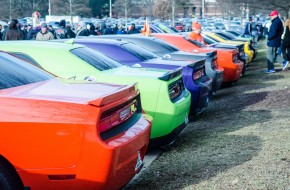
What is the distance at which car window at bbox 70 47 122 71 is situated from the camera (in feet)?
22.9

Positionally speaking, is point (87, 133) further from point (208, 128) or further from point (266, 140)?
point (208, 128)

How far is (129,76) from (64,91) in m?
2.19

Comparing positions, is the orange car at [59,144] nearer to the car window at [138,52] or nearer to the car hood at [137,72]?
the car hood at [137,72]

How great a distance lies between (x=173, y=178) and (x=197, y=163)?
0.56 m

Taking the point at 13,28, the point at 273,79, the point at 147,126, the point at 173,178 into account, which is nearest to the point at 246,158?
the point at 173,178

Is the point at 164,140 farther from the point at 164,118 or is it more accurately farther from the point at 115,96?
the point at 115,96

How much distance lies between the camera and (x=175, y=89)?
6.82m

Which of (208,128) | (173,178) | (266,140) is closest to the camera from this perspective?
(173,178)

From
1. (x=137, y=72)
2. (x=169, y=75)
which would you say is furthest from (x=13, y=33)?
(x=169, y=75)

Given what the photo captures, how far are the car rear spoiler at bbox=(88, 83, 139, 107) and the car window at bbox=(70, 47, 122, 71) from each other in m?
2.04

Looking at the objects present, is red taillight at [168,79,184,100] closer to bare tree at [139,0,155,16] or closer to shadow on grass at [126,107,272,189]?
shadow on grass at [126,107,272,189]

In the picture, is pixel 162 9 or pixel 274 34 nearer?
pixel 274 34

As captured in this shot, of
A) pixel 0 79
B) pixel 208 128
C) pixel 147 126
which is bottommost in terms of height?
pixel 208 128

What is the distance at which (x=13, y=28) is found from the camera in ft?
53.4
